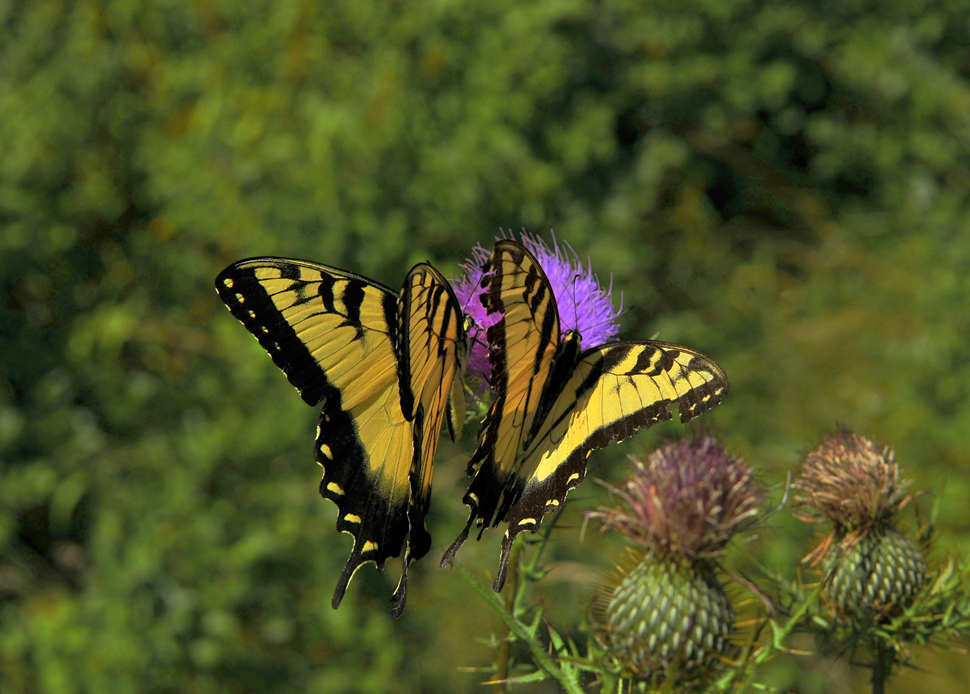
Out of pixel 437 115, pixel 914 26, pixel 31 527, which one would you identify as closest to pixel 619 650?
pixel 437 115

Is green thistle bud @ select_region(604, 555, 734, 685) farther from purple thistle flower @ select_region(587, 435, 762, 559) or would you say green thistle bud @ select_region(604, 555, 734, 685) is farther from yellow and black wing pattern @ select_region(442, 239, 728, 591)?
yellow and black wing pattern @ select_region(442, 239, 728, 591)

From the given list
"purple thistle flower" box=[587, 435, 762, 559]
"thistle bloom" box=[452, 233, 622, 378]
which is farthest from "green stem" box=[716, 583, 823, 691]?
"thistle bloom" box=[452, 233, 622, 378]

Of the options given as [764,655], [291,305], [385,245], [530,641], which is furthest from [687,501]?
[385,245]

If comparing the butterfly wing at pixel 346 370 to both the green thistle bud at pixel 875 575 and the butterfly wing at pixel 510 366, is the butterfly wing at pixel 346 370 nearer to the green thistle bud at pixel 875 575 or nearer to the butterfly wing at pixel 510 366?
the butterfly wing at pixel 510 366

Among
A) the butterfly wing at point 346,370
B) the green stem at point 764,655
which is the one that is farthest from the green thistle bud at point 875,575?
the butterfly wing at point 346,370

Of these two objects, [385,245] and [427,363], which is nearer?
[427,363]

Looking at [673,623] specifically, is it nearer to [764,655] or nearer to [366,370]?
[764,655]

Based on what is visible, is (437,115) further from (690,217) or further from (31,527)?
(31,527)
